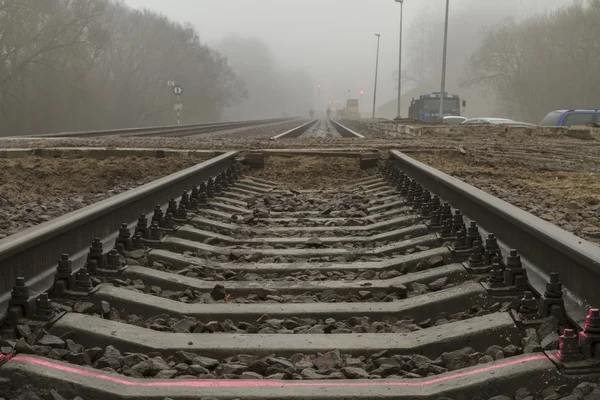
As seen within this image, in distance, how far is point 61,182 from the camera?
9.77m

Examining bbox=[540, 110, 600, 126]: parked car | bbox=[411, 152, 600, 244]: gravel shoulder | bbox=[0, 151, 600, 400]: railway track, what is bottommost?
bbox=[0, 151, 600, 400]: railway track

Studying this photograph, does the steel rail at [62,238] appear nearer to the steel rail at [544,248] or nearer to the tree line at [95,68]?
the steel rail at [544,248]

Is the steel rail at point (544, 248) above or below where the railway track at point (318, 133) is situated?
above

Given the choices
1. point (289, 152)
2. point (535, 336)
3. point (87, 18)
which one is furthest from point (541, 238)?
point (87, 18)

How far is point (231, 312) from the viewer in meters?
3.86

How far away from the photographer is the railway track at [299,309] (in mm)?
2818

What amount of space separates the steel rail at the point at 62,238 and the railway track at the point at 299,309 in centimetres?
1

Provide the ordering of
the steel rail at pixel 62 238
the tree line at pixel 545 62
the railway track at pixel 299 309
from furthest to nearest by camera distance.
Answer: the tree line at pixel 545 62, the steel rail at pixel 62 238, the railway track at pixel 299 309

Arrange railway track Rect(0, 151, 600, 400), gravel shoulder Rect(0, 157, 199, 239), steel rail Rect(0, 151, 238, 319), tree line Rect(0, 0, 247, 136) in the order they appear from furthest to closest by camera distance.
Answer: tree line Rect(0, 0, 247, 136) → gravel shoulder Rect(0, 157, 199, 239) → steel rail Rect(0, 151, 238, 319) → railway track Rect(0, 151, 600, 400)

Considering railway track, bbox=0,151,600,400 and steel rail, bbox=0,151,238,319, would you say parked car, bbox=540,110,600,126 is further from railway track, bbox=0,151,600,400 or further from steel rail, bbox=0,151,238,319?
steel rail, bbox=0,151,238,319

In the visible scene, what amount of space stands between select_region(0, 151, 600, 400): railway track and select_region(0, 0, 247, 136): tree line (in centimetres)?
4005

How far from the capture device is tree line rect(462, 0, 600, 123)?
61531mm

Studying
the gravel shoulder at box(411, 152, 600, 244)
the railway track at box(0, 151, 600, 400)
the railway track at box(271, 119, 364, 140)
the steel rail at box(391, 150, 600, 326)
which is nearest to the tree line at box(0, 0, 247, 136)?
the railway track at box(271, 119, 364, 140)

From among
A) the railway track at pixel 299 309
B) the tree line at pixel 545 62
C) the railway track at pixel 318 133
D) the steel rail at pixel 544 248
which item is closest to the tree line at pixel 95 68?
the railway track at pixel 318 133
